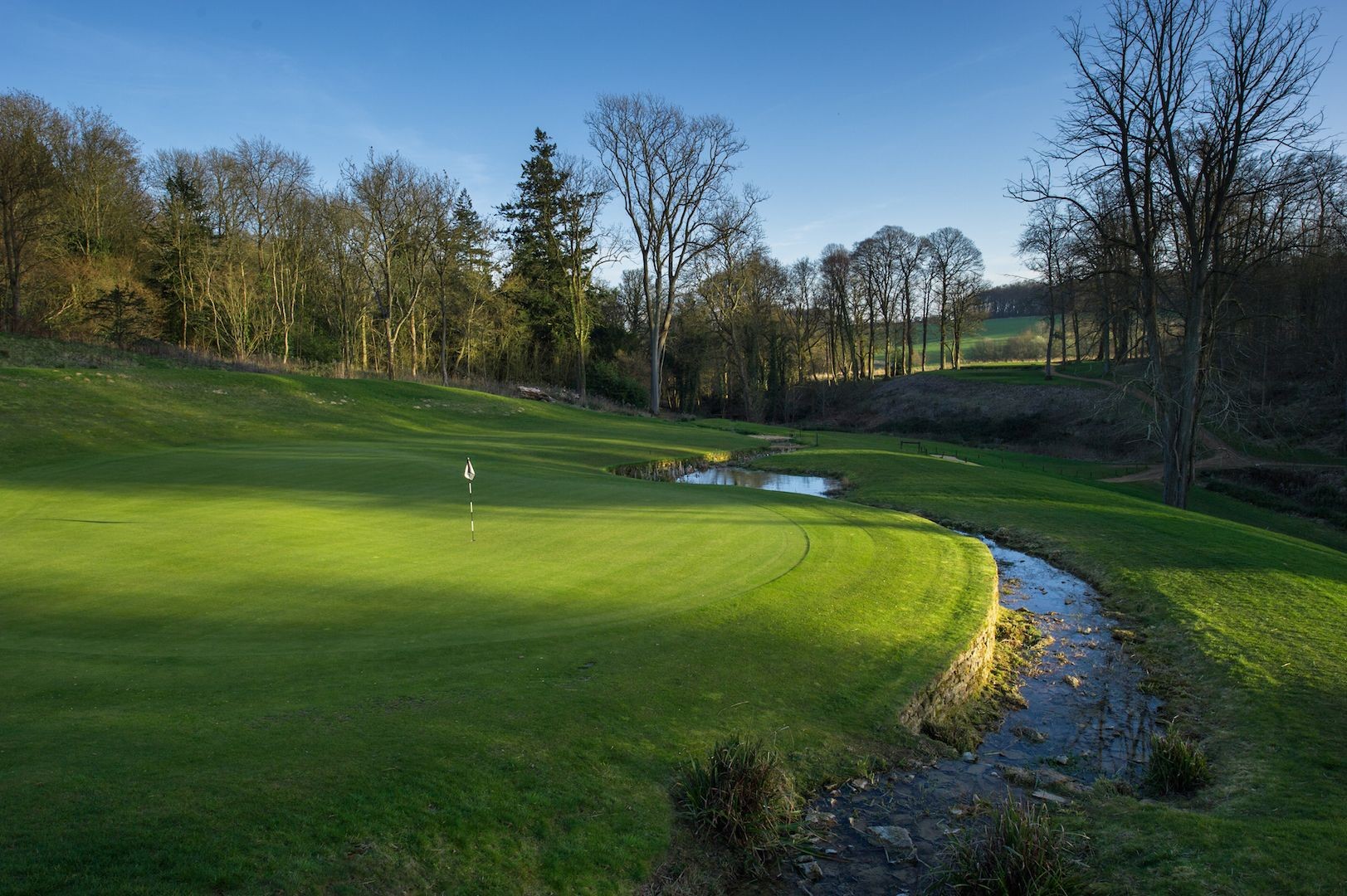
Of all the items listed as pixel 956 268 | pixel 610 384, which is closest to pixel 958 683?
pixel 610 384

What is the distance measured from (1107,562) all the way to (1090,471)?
2461 cm

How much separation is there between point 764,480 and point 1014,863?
21436mm

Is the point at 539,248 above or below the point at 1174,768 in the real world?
above

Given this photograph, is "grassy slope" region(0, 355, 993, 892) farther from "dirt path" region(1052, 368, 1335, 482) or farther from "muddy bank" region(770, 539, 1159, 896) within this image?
"dirt path" region(1052, 368, 1335, 482)

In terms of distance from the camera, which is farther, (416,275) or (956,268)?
(956,268)

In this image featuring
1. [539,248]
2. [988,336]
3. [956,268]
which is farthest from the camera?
[988,336]

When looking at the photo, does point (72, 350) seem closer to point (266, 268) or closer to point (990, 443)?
point (266, 268)

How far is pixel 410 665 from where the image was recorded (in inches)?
260

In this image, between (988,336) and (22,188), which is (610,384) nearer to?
(22,188)

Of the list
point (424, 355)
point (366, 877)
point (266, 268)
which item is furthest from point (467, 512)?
point (424, 355)

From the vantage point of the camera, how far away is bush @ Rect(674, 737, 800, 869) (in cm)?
500

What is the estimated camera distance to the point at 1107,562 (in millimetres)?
13195

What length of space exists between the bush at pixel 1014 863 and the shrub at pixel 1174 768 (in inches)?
77.8

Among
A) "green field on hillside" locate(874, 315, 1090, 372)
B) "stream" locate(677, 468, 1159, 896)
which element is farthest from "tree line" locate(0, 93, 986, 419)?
"stream" locate(677, 468, 1159, 896)
